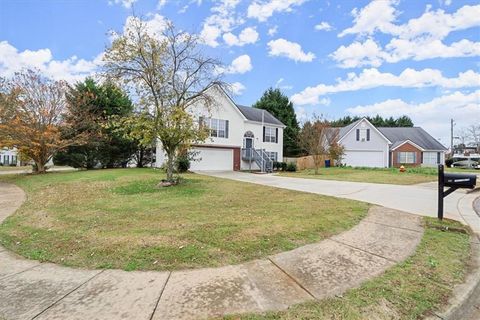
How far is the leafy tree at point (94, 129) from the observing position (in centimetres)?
2070

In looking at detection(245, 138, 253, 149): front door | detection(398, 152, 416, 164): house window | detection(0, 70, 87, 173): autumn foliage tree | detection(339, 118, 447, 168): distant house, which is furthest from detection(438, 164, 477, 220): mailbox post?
detection(398, 152, 416, 164): house window

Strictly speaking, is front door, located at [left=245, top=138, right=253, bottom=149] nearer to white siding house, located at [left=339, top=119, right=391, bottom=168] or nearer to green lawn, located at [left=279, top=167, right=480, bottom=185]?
green lawn, located at [left=279, top=167, right=480, bottom=185]

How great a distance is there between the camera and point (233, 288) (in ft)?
10.1

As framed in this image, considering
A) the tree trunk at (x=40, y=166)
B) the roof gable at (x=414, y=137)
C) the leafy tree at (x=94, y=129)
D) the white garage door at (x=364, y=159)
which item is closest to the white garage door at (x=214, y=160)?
the leafy tree at (x=94, y=129)

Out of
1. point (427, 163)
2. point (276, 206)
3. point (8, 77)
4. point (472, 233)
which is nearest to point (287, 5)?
point (276, 206)

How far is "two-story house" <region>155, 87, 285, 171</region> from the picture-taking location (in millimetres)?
24125

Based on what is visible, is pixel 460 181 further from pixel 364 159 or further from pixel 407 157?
pixel 407 157

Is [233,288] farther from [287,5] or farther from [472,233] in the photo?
[287,5]

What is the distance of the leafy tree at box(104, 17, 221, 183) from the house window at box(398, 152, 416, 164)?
106 feet

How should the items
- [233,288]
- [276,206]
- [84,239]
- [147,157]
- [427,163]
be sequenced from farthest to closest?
[427,163] < [147,157] < [276,206] < [84,239] < [233,288]

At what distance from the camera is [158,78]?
448 inches

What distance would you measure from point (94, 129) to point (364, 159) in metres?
31.5

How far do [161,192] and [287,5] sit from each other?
1019 cm

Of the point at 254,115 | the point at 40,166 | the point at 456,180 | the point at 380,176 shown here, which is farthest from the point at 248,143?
the point at 456,180
